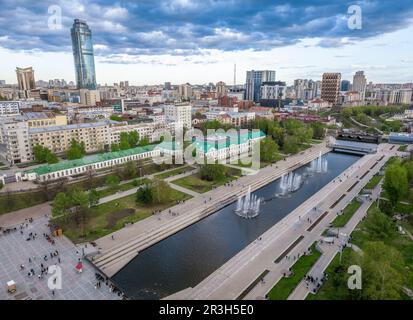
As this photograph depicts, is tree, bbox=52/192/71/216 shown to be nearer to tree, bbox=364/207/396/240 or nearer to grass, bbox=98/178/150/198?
grass, bbox=98/178/150/198

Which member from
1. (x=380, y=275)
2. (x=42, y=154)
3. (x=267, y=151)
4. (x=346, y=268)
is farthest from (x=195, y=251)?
(x=42, y=154)

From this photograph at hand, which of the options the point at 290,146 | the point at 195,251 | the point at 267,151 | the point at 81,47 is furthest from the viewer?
the point at 81,47

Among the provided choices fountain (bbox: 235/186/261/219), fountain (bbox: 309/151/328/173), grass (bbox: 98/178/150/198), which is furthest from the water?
fountain (bbox: 309/151/328/173)

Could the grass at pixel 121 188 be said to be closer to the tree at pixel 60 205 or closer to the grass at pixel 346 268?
the tree at pixel 60 205

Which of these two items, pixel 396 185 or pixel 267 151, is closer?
pixel 396 185

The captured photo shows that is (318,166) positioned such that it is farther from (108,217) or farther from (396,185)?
(108,217)
